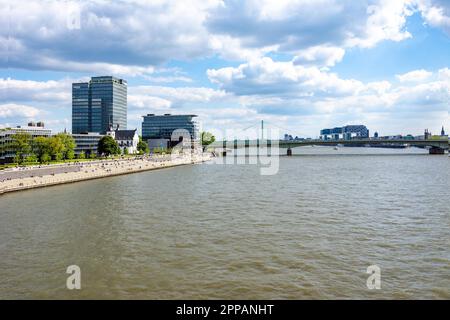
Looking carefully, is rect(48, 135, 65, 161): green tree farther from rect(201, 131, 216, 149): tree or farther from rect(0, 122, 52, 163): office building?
rect(201, 131, 216, 149): tree

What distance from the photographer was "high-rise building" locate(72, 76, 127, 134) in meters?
177

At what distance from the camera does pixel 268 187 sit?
4184 cm

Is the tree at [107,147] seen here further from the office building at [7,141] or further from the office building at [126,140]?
the office building at [126,140]

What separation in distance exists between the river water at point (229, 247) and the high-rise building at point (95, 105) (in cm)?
15019

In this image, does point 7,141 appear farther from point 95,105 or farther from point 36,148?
point 95,105

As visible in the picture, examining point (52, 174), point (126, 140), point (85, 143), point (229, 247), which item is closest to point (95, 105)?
point (126, 140)

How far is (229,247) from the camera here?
17797 millimetres

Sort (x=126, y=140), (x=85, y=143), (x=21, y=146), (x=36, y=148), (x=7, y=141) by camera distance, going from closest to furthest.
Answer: (x=21, y=146) → (x=36, y=148) → (x=7, y=141) → (x=85, y=143) → (x=126, y=140)

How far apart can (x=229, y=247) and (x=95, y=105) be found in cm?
17284

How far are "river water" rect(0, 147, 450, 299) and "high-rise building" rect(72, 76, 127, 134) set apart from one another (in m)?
150

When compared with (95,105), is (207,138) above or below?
below

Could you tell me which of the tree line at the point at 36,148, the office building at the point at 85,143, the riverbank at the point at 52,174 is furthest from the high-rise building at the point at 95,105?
the riverbank at the point at 52,174

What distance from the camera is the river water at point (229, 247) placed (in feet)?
43.2

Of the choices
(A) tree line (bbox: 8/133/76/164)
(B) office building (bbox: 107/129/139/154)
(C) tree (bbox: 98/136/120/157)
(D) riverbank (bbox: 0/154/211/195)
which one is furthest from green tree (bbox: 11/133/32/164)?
(B) office building (bbox: 107/129/139/154)
